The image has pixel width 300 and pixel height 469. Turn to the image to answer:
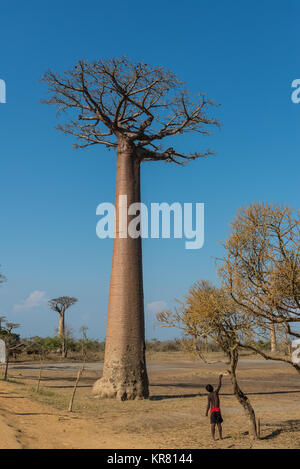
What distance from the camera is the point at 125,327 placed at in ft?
44.3

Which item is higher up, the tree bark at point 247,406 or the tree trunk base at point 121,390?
the tree bark at point 247,406

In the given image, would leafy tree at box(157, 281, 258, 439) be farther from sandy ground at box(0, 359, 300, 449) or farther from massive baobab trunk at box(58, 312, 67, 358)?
massive baobab trunk at box(58, 312, 67, 358)

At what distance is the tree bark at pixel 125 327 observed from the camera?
1322cm

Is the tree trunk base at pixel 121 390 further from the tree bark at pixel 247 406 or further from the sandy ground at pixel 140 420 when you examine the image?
the tree bark at pixel 247 406

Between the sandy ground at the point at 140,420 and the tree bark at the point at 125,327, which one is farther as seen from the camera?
the tree bark at the point at 125,327

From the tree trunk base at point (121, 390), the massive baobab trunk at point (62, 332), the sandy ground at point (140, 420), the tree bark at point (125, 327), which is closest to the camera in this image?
the sandy ground at point (140, 420)

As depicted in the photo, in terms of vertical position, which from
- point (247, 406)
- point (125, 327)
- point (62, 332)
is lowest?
point (62, 332)

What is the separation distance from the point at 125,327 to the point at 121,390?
5.85 ft

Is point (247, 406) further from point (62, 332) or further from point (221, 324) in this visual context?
point (62, 332)

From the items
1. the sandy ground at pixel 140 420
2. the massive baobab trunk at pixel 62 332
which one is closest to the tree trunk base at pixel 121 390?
the sandy ground at pixel 140 420

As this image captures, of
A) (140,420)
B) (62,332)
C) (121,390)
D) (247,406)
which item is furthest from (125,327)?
(62,332)

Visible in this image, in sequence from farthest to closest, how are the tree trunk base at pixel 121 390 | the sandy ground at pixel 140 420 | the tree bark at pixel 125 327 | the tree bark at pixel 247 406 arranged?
the tree bark at pixel 125 327 < the tree trunk base at pixel 121 390 < the tree bark at pixel 247 406 < the sandy ground at pixel 140 420
